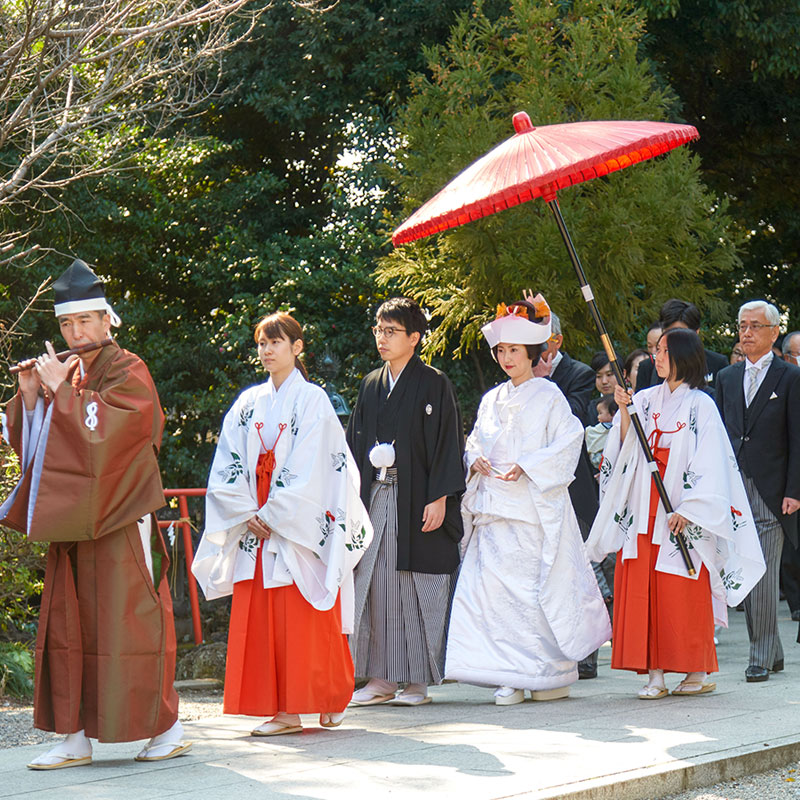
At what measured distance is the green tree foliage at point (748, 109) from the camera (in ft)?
41.7

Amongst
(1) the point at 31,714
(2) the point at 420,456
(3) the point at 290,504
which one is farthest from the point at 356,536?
(1) the point at 31,714

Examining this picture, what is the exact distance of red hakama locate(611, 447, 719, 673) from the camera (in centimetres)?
558

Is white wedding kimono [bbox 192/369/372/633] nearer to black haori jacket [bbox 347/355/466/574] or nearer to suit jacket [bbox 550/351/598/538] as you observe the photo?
black haori jacket [bbox 347/355/466/574]

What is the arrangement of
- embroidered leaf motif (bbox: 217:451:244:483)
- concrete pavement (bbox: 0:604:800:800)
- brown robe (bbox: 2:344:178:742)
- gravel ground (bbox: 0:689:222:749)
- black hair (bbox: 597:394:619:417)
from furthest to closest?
black hair (bbox: 597:394:619:417) < gravel ground (bbox: 0:689:222:749) < embroidered leaf motif (bbox: 217:451:244:483) < brown robe (bbox: 2:344:178:742) < concrete pavement (bbox: 0:604:800:800)

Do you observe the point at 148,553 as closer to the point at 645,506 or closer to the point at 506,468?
the point at 506,468

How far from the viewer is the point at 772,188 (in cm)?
1644

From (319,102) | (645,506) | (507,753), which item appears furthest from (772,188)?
(507,753)

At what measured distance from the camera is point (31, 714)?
6.23 meters

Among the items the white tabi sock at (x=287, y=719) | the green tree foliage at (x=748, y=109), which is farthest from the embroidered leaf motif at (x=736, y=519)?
the green tree foliage at (x=748, y=109)

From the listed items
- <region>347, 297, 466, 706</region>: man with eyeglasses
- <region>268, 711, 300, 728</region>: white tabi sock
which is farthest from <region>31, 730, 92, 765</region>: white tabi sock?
<region>347, 297, 466, 706</region>: man with eyeglasses

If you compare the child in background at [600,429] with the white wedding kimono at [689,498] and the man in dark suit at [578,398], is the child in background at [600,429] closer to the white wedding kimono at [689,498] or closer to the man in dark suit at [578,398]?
the man in dark suit at [578,398]

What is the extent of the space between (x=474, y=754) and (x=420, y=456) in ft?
5.88

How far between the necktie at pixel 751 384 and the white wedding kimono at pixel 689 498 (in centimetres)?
108

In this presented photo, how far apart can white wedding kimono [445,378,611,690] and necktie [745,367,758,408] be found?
5.01ft
